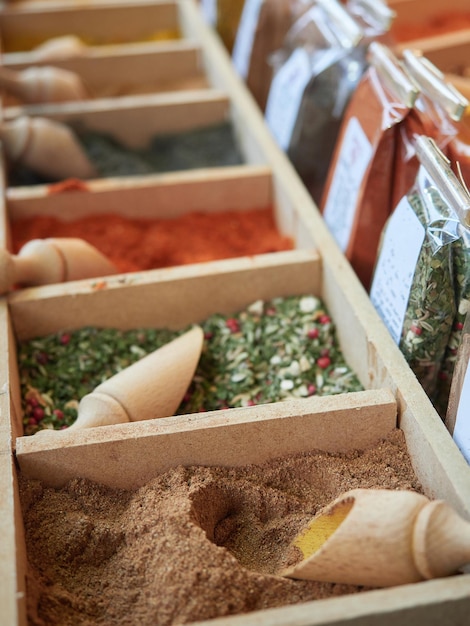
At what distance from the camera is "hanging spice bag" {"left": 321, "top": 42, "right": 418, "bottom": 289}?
4.22 feet

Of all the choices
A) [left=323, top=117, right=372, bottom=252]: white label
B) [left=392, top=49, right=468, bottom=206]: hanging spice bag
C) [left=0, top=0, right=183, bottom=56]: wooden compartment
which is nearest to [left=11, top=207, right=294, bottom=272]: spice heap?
[left=323, top=117, right=372, bottom=252]: white label

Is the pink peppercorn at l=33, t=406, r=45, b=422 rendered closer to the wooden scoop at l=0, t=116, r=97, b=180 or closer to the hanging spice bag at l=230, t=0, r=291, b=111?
the wooden scoop at l=0, t=116, r=97, b=180

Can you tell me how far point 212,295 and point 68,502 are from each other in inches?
20.3

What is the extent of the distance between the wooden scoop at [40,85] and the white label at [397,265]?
1215 millimetres

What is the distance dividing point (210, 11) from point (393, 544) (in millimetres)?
2109

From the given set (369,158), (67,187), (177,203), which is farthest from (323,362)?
(67,187)

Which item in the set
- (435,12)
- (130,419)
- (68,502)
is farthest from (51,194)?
(435,12)

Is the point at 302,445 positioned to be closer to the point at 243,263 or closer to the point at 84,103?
the point at 243,263

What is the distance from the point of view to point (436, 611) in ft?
2.54

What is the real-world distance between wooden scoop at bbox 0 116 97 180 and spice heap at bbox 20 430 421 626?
103 centimetres

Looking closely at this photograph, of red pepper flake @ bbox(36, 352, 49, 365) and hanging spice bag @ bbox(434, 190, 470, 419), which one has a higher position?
hanging spice bag @ bbox(434, 190, 470, 419)

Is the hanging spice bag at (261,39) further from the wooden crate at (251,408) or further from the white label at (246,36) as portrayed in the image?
the wooden crate at (251,408)

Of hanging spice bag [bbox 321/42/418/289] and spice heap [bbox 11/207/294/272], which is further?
spice heap [bbox 11/207/294/272]

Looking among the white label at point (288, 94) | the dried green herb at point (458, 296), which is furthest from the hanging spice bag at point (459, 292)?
the white label at point (288, 94)
